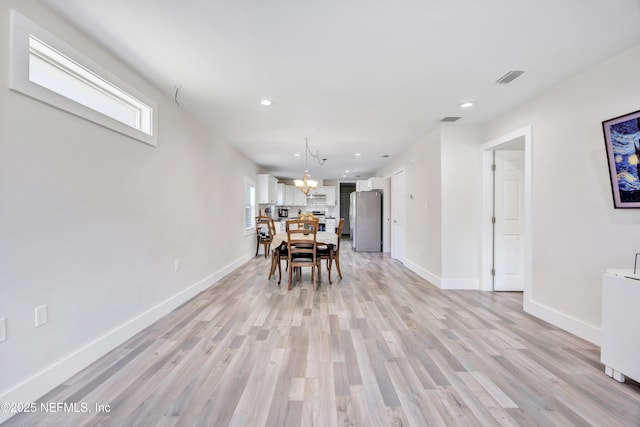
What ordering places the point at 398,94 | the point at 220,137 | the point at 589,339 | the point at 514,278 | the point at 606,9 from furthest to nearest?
1. the point at 220,137
2. the point at 514,278
3. the point at 398,94
4. the point at 589,339
5. the point at 606,9

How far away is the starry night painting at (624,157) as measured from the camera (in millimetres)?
1908

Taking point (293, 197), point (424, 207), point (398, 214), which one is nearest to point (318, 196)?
point (293, 197)

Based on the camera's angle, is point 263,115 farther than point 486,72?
Yes

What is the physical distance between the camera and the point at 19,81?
144cm

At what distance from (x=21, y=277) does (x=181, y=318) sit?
1459 millimetres

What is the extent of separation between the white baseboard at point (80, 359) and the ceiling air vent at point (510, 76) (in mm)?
4006

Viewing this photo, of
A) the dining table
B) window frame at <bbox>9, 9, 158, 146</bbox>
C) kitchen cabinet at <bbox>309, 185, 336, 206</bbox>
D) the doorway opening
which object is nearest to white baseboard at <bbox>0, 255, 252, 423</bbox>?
the dining table

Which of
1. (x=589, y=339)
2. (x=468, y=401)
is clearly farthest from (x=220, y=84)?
(x=589, y=339)

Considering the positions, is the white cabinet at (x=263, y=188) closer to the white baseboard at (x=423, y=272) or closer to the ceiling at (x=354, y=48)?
the ceiling at (x=354, y=48)

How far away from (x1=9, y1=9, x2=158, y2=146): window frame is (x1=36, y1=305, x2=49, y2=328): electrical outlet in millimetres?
1231

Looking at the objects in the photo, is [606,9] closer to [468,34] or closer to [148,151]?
[468,34]

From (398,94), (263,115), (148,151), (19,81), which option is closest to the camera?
(19,81)

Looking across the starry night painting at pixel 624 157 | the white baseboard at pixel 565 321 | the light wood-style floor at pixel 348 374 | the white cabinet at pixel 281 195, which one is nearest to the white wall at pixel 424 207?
the white baseboard at pixel 565 321

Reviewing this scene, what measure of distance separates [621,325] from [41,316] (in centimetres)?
357
